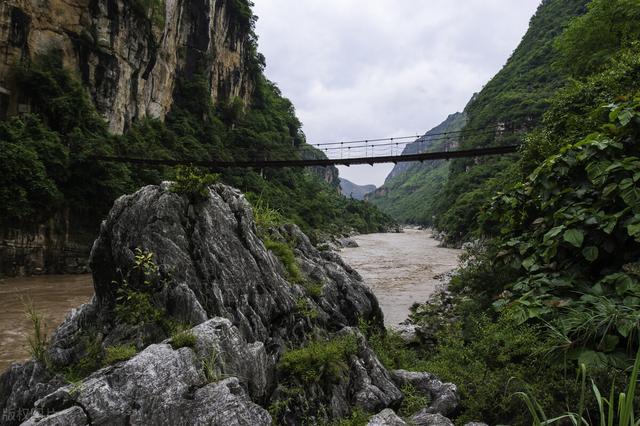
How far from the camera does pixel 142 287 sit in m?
4.30

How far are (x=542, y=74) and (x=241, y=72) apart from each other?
4420 cm

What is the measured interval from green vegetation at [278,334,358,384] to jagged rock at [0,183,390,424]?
0.10 meters

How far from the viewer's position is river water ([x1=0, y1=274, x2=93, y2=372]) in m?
8.34

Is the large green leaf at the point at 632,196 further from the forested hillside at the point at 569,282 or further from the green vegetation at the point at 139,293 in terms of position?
the green vegetation at the point at 139,293

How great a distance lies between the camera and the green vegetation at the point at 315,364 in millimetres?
4215

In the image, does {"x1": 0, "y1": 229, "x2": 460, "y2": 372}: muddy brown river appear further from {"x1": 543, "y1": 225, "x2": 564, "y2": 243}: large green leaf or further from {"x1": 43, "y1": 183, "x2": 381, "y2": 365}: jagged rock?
{"x1": 543, "y1": 225, "x2": 564, "y2": 243}: large green leaf

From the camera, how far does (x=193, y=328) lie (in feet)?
11.9

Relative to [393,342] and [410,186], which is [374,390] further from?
[410,186]

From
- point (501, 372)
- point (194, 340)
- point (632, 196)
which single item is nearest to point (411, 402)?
Answer: point (501, 372)

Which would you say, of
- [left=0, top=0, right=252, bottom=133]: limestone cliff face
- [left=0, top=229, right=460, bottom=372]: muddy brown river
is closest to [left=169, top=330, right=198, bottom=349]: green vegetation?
[left=0, top=229, right=460, bottom=372]: muddy brown river

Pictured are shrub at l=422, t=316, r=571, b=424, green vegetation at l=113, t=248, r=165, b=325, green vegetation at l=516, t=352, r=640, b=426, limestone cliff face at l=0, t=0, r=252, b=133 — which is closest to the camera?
green vegetation at l=516, t=352, r=640, b=426

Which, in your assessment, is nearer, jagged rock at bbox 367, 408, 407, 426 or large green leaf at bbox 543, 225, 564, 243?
large green leaf at bbox 543, 225, 564, 243

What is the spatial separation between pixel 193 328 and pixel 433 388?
322cm

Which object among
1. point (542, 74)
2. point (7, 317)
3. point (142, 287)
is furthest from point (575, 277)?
point (542, 74)
